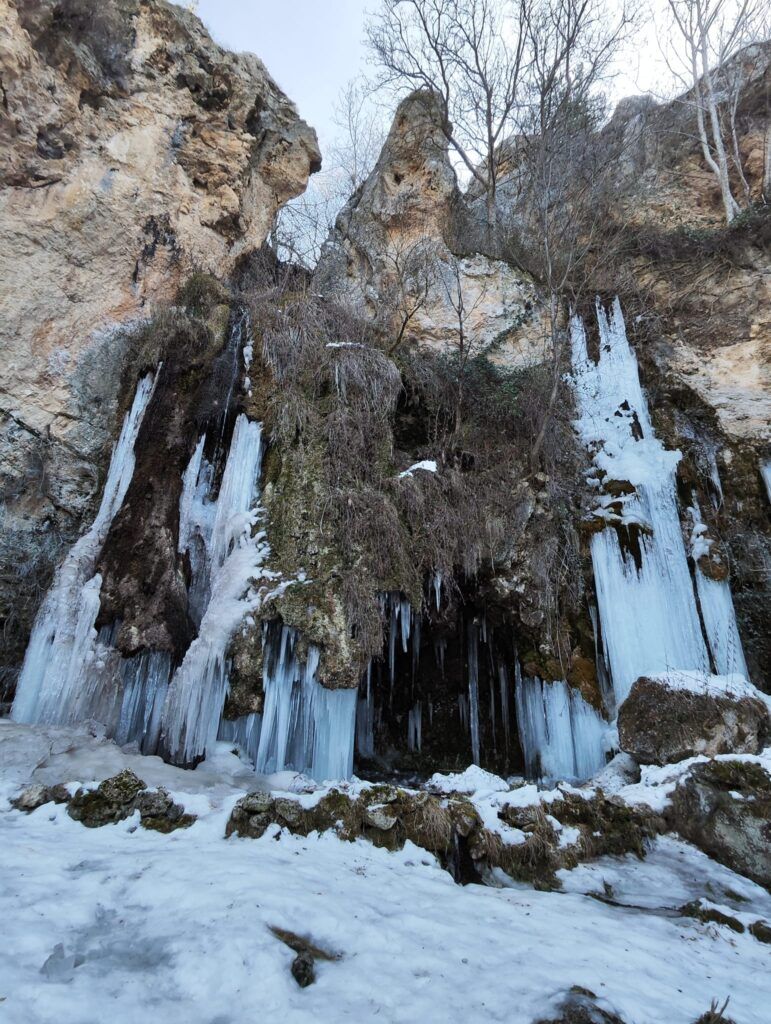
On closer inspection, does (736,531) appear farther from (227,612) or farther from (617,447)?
(227,612)

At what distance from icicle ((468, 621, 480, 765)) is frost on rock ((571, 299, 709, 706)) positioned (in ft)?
6.09

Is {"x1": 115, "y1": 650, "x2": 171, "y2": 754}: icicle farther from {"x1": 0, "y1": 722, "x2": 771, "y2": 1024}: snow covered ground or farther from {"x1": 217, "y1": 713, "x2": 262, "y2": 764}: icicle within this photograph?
{"x1": 0, "y1": 722, "x2": 771, "y2": 1024}: snow covered ground

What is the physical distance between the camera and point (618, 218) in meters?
11.7

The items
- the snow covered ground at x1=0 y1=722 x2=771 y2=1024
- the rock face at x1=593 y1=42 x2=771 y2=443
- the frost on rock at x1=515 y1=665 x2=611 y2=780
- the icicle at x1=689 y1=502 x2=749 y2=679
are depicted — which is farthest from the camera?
the rock face at x1=593 y1=42 x2=771 y2=443

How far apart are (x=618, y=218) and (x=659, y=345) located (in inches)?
144

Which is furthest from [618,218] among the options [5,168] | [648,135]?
[5,168]

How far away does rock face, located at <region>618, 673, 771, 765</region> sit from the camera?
524 centimetres

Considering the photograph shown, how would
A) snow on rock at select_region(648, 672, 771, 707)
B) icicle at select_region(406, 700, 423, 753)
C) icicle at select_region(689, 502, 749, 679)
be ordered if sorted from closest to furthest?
snow on rock at select_region(648, 672, 771, 707) < icicle at select_region(689, 502, 749, 679) < icicle at select_region(406, 700, 423, 753)

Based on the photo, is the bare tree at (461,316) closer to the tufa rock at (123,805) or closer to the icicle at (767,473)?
the icicle at (767,473)

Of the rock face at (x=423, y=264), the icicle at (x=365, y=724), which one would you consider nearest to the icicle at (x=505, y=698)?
the icicle at (x=365, y=724)

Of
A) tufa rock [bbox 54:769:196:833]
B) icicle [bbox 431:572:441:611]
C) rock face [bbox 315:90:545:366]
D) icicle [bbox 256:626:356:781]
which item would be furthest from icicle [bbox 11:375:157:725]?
rock face [bbox 315:90:545:366]

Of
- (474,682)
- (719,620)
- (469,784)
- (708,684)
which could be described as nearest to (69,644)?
(469,784)

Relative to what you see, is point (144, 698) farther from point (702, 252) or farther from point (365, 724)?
point (702, 252)

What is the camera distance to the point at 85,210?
337 inches
